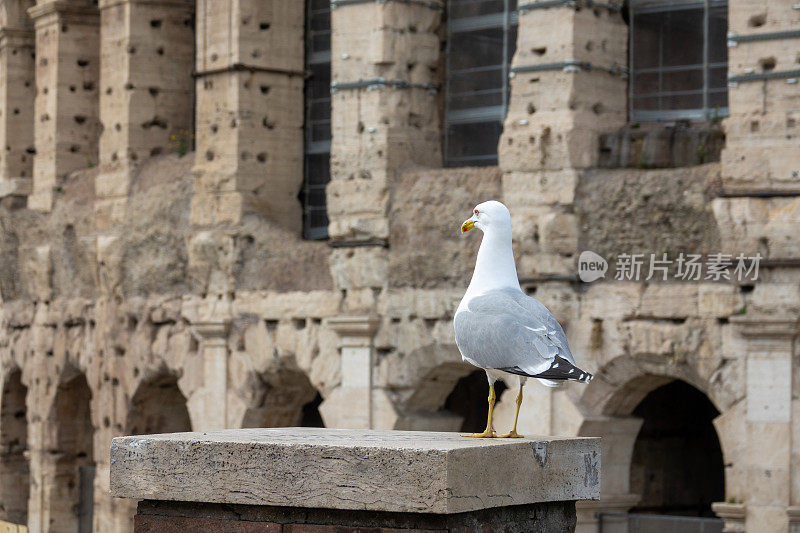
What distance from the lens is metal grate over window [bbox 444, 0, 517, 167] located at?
17.4 metres

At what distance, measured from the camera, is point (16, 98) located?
2314cm

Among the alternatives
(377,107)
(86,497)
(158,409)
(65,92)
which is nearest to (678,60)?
(377,107)

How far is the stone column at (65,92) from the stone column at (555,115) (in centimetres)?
778

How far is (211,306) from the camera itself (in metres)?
18.7

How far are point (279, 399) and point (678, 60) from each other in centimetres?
572

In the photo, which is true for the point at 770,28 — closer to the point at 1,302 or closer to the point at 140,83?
the point at 140,83

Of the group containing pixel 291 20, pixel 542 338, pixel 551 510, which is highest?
pixel 291 20

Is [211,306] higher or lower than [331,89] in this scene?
lower

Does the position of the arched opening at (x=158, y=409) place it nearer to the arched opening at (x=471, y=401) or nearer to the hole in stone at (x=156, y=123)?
the hole in stone at (x=156, y=123)

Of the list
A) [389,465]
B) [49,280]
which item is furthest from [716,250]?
[49,280]

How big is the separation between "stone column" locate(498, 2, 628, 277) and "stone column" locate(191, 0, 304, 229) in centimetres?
355

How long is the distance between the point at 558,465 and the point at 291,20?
11.8m

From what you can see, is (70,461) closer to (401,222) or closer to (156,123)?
(156,123)

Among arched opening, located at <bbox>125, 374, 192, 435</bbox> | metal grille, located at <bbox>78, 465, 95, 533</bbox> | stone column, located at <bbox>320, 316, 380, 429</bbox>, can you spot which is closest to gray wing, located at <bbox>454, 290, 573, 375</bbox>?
stone column, located at <bbox>320, 316, 380, 429</bbox>
